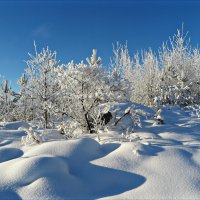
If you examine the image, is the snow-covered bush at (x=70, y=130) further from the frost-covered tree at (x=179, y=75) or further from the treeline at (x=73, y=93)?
the frost-covered tree at (x=179, y=75)

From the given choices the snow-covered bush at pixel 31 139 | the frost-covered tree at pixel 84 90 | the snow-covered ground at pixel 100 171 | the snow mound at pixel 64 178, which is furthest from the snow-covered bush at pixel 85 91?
the snow mound at pixel 64 178

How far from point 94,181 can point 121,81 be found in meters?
2.52

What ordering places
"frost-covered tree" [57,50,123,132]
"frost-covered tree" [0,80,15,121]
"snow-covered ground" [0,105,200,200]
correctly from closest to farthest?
"snow-covered ground" [0,105,200,200]
"frost-covered tree" [57,50,123,132]
"frost-covered tree" [0,80,15,121]

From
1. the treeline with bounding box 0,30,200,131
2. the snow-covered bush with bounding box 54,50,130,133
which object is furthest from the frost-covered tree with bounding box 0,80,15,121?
the snow-covered bush with bounding box 54,50,130,133

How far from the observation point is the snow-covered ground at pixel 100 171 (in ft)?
6.67

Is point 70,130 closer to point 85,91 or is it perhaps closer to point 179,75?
point 85,91

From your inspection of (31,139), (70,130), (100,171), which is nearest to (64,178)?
(100,171)

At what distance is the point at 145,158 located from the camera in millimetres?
2617

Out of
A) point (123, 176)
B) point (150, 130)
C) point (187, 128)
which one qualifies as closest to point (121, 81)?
point (150, 130)

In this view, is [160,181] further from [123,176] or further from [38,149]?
[38,149]

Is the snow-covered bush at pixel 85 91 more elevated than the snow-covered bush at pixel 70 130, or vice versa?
the snow-covered bush at pixel 85 91

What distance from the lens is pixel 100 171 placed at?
2398mm

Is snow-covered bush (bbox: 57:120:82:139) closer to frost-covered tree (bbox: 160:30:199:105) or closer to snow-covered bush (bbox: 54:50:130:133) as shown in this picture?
snow-covered bush (bbox: 54:50:130:133)

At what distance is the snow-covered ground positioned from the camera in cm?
203
